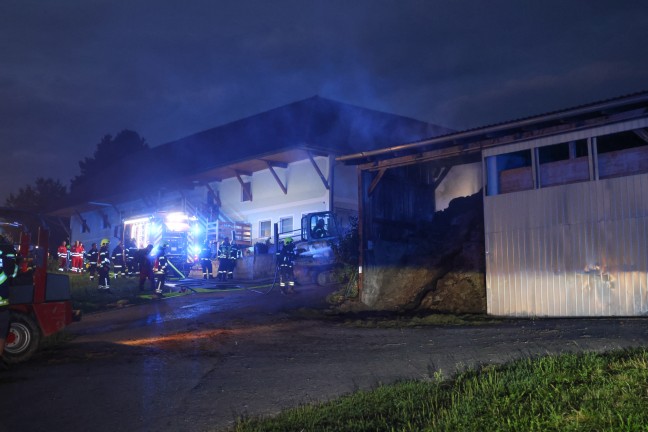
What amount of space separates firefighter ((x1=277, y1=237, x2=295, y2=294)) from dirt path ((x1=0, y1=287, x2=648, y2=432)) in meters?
5.78

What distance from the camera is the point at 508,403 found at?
17.5 feet

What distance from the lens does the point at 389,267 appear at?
15773 mm

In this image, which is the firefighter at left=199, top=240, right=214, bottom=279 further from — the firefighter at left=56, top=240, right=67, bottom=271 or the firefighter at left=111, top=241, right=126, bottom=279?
the firefighter at left=56, top=240, right=67, bottom=271

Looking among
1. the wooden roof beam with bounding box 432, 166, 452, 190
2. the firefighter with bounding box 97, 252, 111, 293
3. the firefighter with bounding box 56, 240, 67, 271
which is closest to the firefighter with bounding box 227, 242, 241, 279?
the firefighter with bounding box 97, 252, 111, 293

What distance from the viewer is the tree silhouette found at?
72.2 m

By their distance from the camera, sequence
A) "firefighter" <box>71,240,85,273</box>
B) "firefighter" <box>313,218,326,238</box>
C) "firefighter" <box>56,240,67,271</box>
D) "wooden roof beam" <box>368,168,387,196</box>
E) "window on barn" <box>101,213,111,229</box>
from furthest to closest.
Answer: "window on barn" <box>101,213,111,229</box>
"firefighter" <box>56,240,67,271</box>
"firefighter" <box>71,240,85,273</box>
"firefighter" <box>313,218,326,238</box>
"wooden roof beam" <box>368,168,387,196</box>

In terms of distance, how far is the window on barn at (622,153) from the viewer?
11305 mm

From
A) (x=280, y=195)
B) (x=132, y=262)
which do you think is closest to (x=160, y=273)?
(x=132, y=262)

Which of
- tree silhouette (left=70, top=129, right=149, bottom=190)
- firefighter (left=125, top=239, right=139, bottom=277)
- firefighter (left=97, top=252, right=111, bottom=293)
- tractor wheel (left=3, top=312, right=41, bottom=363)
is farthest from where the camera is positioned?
tree silhouette (left=70, top=129, right=149, bottom=190)

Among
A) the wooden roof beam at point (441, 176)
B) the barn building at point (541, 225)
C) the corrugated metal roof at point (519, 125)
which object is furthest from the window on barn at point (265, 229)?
the corrugated metal roof at point (519, 125)

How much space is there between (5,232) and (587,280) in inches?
439

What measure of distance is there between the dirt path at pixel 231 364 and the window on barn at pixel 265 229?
634 inches

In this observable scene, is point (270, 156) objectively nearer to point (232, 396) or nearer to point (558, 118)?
point (558, 118)

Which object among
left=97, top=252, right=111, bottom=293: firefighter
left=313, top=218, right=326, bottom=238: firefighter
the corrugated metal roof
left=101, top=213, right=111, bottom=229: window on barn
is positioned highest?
left=101, top=213, right=111, bottom=229: window on barn
